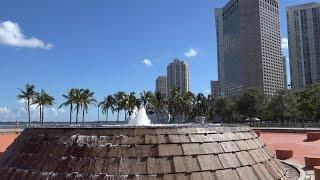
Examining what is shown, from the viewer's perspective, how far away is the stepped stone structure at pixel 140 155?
9.32 m

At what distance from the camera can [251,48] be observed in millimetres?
161750

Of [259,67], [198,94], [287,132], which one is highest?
[259,67]

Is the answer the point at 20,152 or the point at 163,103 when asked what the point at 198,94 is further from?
the point at 20,152

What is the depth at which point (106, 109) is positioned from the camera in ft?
331

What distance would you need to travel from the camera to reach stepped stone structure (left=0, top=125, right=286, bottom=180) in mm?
9320

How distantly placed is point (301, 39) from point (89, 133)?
493 ft

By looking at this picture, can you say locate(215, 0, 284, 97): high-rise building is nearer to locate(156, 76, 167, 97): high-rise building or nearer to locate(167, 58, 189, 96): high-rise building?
locate(167, 58, 189, 96): high-rise building

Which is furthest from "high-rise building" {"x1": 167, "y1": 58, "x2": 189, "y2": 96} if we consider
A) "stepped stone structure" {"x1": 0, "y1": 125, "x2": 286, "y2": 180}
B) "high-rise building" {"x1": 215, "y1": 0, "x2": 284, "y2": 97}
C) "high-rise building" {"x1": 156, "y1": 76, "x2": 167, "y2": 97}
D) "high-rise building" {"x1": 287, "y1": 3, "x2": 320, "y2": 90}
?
Answer: "stepped stone structure" {"x1": 0, "y1": 125, "x2": 286, "y2": 180}

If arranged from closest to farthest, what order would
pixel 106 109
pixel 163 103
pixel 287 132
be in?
pixel 287 132, pixel 163 103, pixel 106 109

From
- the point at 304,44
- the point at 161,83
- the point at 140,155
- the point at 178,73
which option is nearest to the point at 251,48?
the point at 304,44

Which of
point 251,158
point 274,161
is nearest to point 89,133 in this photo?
point 251,158

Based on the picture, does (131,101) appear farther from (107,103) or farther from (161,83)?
(161,83)

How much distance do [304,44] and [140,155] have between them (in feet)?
491

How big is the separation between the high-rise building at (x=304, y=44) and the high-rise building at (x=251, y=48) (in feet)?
44.1
